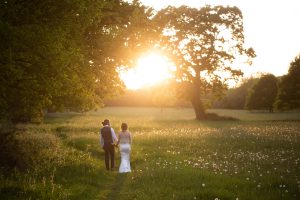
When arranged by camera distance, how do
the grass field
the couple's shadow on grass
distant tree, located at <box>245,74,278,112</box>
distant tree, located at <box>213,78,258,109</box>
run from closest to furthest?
the grass field < the couple's shadow on grass < distant tree, located at <box>245,74,278,112</box> < distant tree, located at <box>213,78,258,109</box>

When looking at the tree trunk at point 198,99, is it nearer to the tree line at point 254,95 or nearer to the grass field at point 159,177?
the tree line at point 254,95

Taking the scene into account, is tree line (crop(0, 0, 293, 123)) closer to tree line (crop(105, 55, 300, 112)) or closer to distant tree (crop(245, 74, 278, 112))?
tree line (crop(105, 55, 300, 112))

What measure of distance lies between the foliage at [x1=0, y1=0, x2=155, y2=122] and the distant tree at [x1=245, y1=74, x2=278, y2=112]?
76.7 meters

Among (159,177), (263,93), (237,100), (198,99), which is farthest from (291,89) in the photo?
(159,177)

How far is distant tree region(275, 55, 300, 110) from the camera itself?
209 feet

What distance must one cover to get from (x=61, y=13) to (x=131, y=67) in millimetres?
6675

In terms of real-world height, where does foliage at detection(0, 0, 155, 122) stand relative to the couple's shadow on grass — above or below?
above

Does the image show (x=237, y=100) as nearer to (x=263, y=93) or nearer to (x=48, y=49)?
(x=263, y=93)

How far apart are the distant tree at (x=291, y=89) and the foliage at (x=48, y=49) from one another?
5082cm

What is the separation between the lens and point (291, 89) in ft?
211

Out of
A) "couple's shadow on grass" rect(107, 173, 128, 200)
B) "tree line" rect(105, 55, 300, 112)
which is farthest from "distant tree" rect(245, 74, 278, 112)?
"couple's shadow on grass" rect(107, 173, 128, 200)

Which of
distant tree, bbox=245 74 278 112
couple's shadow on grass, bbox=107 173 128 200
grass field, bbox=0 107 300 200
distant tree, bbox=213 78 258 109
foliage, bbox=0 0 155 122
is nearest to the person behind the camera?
grass field, bbox=0 107 300 200

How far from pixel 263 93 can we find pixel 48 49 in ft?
276

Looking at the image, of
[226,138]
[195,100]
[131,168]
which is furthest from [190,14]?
[131,168]
